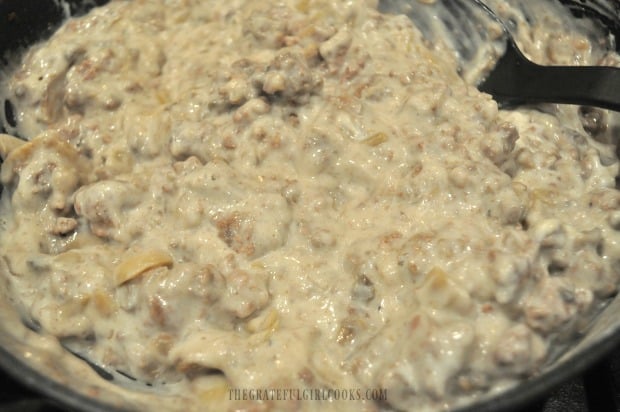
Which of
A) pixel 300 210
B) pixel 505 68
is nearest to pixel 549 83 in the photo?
pixel 505 68

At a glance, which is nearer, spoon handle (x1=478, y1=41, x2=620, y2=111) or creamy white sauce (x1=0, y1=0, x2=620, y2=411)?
creamy white sauce (x1=0, y1=0, x2=620, y2=411)

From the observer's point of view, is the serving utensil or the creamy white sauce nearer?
the creamy white sauce

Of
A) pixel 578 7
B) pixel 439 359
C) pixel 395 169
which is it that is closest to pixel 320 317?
pixel 439 359

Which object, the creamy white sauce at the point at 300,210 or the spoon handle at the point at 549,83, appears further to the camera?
the spoon handle at the point at 549,83

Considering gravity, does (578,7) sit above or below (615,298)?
above

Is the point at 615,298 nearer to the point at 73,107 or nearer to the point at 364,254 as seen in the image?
the point at 364,254
